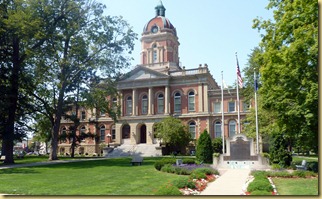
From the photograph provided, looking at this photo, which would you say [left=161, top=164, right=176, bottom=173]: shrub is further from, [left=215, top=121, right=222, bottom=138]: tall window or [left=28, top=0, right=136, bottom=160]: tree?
[left=215, top=121, right=222, bottom=138]: tall window

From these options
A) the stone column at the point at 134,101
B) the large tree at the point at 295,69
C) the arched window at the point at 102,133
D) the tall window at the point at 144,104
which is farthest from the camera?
the arched window at the point at 102,133

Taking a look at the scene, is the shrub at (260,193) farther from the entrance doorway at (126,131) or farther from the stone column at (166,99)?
the entrance doorway at (126,131)

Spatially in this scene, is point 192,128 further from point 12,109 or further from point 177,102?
point 12,109

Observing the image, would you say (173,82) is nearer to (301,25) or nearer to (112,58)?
(112,58)

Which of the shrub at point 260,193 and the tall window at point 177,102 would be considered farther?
the tall window at point 177,102

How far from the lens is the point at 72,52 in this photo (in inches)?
1175

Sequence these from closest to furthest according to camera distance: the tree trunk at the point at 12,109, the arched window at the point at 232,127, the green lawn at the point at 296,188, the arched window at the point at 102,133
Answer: the green lawn at the point at 296,188, the tree trunk at the point at 12,109, the arched window at the point at 232,127, the arched window at the point at 102,133

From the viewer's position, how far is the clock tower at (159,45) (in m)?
55.9

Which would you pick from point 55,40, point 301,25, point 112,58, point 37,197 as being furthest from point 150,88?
point 37,197

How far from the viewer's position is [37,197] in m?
11.6

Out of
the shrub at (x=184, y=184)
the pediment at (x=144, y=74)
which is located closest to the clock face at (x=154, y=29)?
the pediment at (x=144, y=74)

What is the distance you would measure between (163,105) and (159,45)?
1213 centimetres

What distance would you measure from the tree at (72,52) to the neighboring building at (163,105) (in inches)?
568

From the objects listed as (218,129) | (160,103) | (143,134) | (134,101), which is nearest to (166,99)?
(160,103)
